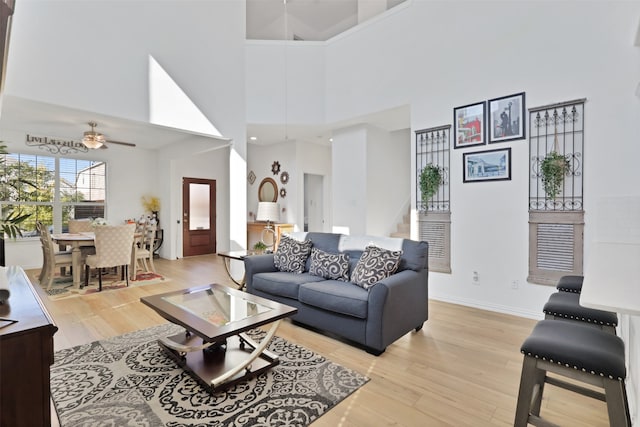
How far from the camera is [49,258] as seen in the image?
4699 mm

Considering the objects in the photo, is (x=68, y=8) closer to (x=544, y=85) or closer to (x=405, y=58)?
(x=405, y=58)

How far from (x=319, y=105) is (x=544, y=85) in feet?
11.1

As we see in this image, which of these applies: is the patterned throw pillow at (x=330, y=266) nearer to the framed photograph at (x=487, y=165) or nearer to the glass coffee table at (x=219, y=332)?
the glass coffee table at (x=219, y=332)

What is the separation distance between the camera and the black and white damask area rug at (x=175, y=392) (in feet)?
6.00

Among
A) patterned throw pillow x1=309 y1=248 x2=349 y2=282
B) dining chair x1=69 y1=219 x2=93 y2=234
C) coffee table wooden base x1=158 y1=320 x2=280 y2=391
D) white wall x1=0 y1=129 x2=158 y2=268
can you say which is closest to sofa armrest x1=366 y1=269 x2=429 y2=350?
patterned throw pillow x1=309 y1=248 x2=349 y2=282

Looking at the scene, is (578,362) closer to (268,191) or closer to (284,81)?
(284,81)

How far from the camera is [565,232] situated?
11.0 feet

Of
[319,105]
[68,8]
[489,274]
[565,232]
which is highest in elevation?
[68,8]

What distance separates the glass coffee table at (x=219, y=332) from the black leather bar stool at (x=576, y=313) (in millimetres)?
1753

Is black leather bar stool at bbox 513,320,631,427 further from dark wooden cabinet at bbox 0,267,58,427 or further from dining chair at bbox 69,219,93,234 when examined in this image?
dining chair at bbox 69,219,93,234

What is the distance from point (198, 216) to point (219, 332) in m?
6.55

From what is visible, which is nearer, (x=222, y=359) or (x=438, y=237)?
(x=222, y=359)

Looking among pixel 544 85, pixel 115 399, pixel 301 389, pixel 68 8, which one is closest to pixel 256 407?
pixel 301 389

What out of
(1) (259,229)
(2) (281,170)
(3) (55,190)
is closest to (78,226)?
(3) (55,190)
